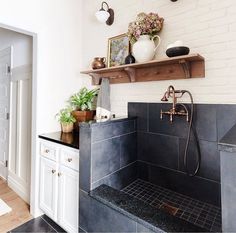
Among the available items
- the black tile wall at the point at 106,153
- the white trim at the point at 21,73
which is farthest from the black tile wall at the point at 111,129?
the white trim at the point at 21,73

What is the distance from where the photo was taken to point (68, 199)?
170cm

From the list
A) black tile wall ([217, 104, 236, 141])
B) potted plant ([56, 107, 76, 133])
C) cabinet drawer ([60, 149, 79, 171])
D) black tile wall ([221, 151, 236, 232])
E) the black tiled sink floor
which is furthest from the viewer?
potted plant ([56, 107, 76, 133])

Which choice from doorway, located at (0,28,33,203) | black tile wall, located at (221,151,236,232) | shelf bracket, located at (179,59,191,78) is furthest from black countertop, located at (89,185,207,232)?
doorway, located at (0,28,33,203)

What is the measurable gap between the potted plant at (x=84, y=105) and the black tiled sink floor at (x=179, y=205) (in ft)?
3.04

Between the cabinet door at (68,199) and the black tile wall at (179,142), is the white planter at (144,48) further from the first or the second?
the cabinet door at (68,199)

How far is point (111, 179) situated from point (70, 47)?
171 cm

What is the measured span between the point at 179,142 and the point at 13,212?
205 cm

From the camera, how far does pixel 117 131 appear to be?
5.30 feet

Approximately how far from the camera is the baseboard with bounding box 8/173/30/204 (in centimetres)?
239

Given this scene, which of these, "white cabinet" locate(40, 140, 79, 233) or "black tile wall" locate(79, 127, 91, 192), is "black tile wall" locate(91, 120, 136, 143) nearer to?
"black tile wall" locate(79, 127, 91, 192)

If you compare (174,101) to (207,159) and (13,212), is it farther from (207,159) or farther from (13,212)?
(13,212)

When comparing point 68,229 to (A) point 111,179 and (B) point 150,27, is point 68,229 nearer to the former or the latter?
(A) point 111,179

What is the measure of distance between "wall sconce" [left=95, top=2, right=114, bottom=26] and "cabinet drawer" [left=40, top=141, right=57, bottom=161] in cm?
147

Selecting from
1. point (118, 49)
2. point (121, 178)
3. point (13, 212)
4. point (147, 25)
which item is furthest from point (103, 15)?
point (13, 212)
